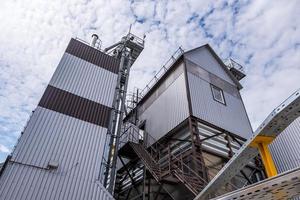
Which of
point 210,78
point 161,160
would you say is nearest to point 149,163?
point 161,160

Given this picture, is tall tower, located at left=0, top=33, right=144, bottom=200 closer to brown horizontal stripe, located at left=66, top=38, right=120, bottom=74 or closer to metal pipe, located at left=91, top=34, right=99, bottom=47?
brown horizontal stripe, located at left=66, top=38, right=120, bottom=74

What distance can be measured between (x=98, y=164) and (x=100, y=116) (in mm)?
2620

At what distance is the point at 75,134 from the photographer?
34.2 feet

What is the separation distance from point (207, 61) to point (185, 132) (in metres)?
7.49

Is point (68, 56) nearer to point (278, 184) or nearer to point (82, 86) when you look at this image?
point (82, 86)

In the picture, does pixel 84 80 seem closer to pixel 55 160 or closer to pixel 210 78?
pixel 55 160

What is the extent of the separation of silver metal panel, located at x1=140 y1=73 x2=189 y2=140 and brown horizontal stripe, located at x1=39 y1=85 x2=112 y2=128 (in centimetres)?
409

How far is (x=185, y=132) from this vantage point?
12461mm

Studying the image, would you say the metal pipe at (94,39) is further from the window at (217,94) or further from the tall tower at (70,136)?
the window at (217,94)

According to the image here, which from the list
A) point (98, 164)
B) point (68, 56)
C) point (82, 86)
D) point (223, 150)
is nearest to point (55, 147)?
point (98, 164)

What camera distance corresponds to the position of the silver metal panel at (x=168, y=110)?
43.9 ft

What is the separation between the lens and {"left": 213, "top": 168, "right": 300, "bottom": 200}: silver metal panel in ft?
5.31

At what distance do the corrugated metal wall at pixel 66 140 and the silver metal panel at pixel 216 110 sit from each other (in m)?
5.15

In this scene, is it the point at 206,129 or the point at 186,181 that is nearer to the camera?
the point at 186,181
